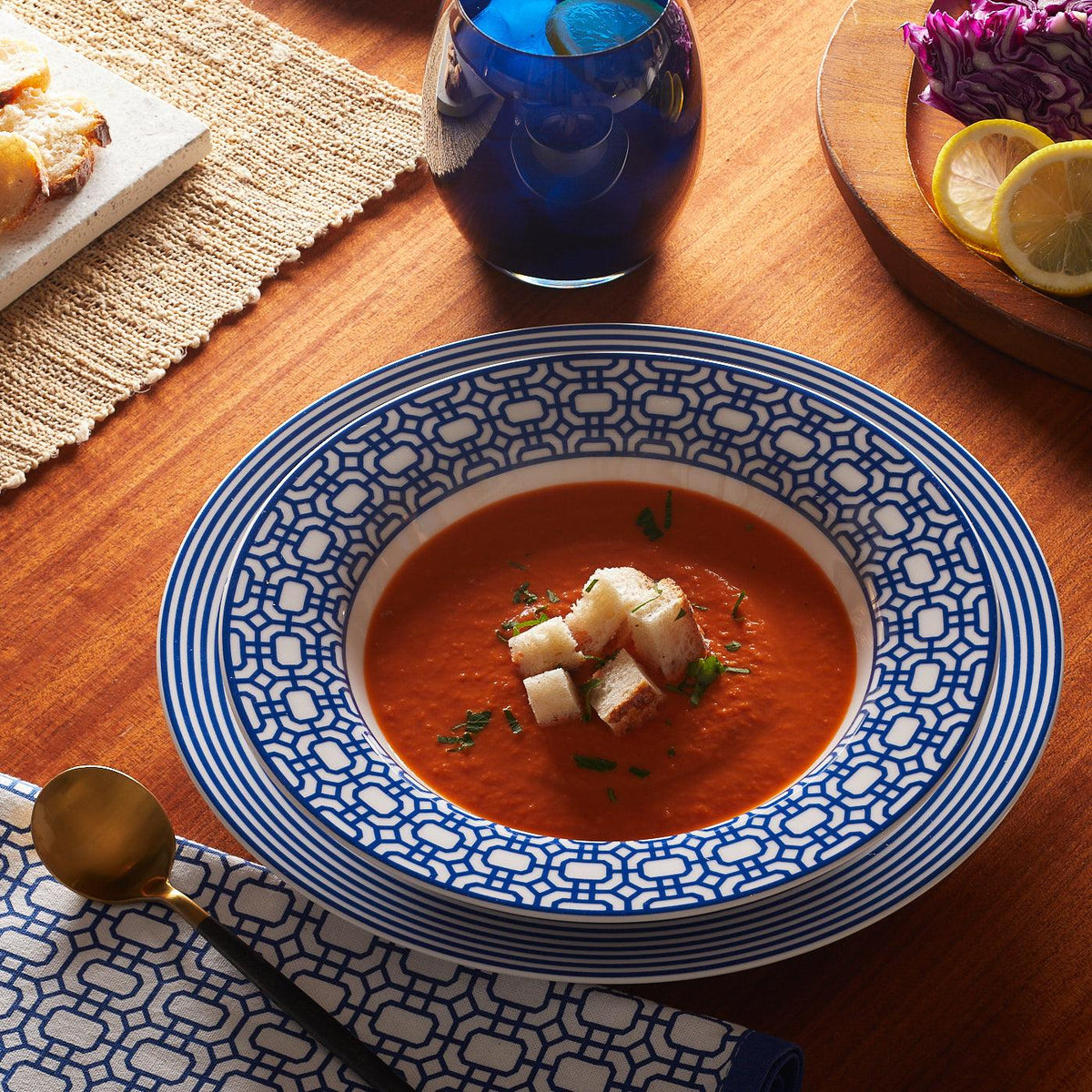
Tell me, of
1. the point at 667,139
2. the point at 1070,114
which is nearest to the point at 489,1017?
the point at 667,139

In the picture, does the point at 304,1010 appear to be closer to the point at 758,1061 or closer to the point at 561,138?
the point at 758,1061

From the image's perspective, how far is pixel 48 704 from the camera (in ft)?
5.24

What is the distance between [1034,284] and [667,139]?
1.93 ft

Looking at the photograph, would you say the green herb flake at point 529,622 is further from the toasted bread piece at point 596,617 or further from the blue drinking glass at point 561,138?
the blue drinking glass at point 561,138

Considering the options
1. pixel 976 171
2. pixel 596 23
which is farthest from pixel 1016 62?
pixel 596 23

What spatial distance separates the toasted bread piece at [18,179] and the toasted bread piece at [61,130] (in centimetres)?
2

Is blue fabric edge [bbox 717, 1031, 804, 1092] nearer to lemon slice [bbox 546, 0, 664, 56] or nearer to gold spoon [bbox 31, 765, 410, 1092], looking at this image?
gold spoon [bbox 31, 765, 410, 1092]

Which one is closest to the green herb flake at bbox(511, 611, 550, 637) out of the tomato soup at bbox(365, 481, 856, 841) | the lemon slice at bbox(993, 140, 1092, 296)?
the tomato soup at bbox(365, 481, 856, 841)

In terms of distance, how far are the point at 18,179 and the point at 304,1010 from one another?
4.64 feet

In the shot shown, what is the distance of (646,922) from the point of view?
1180 millimetres

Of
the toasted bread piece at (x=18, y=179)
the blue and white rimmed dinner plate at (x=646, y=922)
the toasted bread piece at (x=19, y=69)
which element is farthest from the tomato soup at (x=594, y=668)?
the toasted bread piece at (x=19, y=69)

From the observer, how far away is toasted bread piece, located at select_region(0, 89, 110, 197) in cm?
199

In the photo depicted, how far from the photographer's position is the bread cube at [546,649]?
139 centimetres

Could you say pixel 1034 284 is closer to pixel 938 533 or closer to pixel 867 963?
pixel 938 533
